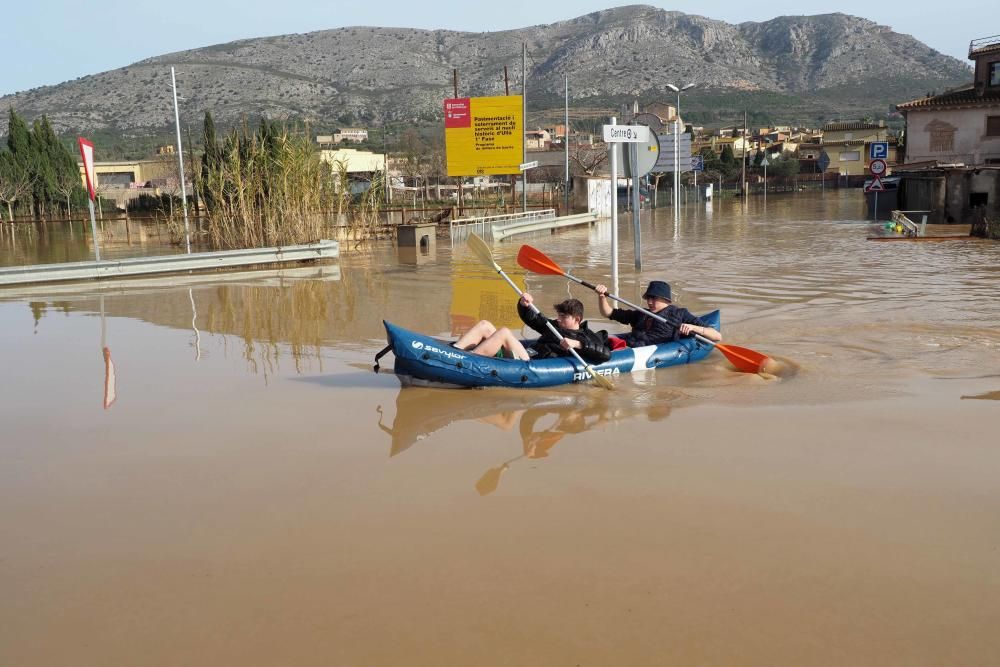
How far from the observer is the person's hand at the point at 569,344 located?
25.6ft

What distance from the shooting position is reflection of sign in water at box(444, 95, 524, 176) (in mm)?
32875

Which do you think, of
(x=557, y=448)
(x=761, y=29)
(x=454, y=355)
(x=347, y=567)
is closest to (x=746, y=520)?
(x=557, y=448)

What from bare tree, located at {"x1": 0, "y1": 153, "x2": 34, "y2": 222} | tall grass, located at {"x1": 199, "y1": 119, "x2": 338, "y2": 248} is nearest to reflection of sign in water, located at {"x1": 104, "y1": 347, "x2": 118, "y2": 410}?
tall grass, located at {"x1": 199, "y1": 119, "x2": 338, "y2": 248}

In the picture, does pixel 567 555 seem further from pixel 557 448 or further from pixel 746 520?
pixel 557 448

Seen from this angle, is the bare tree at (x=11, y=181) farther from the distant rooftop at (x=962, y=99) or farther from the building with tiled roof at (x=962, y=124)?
the distant rooftop at (x=962, y=99)

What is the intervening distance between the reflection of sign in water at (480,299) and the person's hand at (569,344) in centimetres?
318

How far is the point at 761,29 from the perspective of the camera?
178m

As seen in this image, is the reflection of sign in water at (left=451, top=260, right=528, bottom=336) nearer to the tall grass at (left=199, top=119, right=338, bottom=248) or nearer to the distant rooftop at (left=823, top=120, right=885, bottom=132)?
the tall grass at (left=199, top=119, right=338, bottom=248)

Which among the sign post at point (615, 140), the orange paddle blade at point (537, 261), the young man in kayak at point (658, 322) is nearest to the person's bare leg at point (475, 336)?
the young man in kayak at point (658, 322)

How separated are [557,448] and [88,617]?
3.30 m

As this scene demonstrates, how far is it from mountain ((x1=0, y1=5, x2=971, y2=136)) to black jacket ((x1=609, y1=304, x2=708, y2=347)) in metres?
124

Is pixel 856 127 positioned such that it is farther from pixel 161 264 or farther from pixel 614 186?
pixel 614 186

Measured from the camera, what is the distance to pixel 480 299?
14.0m

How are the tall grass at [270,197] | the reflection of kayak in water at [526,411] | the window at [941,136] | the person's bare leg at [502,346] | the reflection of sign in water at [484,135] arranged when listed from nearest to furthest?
the reflection of kayak in water at [526,411], the person's bare leg at [502,346], the tall grass at [270,197], the reflection of sign in water at [484,135], the window at [941,136]
